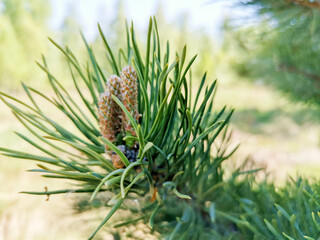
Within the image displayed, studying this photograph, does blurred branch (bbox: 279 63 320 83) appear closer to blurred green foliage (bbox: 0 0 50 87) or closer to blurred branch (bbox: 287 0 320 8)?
blurred branch (bbox: 287 0 320 8)

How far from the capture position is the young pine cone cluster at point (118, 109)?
0.22m

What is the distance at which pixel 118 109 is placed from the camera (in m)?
0.23

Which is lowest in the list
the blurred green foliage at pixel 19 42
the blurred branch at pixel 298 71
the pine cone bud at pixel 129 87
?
the pine cone bud at pixel 129 87

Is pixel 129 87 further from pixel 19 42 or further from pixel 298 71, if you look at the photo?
pixel 19 42

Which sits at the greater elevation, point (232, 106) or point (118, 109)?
point (232, 106)

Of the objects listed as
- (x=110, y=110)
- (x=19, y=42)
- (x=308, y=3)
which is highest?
(x=19, y=42)

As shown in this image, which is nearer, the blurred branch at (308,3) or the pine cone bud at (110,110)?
the pine cone bud at (110,110)

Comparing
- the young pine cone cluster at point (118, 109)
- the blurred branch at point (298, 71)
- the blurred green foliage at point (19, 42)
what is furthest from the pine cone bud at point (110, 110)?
the blurred green foliage at point (19, 42)

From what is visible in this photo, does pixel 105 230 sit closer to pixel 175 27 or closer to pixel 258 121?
pixel 258 121

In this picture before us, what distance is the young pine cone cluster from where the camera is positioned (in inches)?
8.5

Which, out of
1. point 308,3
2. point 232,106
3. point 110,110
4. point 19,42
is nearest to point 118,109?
point 110,110

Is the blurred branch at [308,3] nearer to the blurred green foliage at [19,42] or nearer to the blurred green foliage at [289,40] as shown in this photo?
the blurred green foliage at [289,40]

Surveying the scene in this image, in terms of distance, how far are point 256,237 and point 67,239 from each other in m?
0.22

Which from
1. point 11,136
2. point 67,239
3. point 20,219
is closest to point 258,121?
point 11,136
